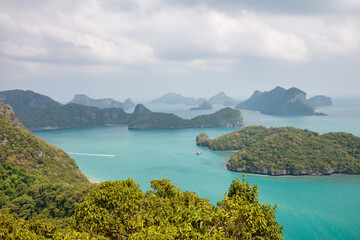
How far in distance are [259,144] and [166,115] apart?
7491 centimetres

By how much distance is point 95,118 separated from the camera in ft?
443

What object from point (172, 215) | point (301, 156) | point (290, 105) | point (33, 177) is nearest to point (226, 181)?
point (301, 156)

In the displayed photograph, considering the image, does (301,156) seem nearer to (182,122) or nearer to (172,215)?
(172,215)

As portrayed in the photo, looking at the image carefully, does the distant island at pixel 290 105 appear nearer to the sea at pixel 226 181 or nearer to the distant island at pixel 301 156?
the distant island at pixel 301 156

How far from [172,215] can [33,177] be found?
99.3 feet

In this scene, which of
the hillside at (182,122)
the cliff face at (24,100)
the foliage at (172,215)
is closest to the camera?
the foliage at (172,215)

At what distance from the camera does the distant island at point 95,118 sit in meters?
116

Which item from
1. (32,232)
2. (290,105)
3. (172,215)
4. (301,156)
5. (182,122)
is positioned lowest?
(301,156)

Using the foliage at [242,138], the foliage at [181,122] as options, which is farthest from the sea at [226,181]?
the foliage at [181,122]

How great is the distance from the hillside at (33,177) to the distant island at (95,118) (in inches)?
3022

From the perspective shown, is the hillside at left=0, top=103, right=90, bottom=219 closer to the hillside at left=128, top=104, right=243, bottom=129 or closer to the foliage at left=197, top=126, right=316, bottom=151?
the foliage at left=197, top=126, right=316, bottom=151

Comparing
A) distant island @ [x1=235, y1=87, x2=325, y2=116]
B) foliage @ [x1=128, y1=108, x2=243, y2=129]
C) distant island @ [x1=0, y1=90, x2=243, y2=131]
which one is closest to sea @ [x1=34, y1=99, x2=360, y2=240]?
foliage @ [x1=128, y1=108, x2=243, y2=129]

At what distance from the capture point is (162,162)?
55125mm

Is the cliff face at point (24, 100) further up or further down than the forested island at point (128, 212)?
further up
